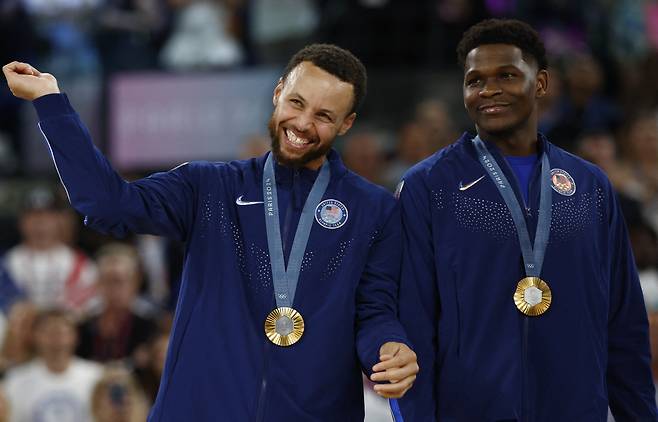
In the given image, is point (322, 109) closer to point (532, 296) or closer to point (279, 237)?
point (279, 237)

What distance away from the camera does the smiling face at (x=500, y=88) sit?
4.98 metres

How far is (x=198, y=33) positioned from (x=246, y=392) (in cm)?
721

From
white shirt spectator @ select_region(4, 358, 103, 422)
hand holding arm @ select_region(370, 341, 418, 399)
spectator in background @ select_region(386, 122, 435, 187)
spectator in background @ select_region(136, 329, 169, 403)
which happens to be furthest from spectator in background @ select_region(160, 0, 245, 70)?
hand holding arm @ select_region(370, 341, 418, 399)

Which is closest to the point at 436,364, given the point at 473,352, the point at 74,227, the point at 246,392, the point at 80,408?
the point at 473,352

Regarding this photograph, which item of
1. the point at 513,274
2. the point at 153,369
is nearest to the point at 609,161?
the point at 153,369

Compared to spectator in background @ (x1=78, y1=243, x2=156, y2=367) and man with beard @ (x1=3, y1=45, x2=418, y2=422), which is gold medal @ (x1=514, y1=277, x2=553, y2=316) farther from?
spectator in background @ (x1=78, y1=243, x2=156, y2=367)

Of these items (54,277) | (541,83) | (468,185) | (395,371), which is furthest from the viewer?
(54,277)

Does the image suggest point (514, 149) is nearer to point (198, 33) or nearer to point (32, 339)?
point (32, 339)

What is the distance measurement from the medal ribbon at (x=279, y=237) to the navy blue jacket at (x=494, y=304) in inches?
14.9

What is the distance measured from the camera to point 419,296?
4914mm

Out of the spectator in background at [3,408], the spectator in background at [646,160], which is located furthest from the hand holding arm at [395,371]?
the spectator in background at [646,160]

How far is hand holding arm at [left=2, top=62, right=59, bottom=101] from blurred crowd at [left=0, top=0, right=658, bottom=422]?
408 centimetres

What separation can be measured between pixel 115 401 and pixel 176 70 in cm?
365

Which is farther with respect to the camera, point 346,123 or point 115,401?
point 115,401
